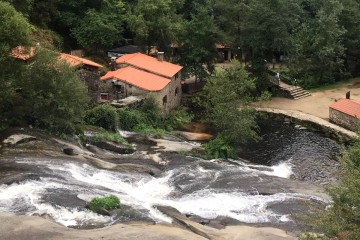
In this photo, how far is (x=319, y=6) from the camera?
245 feet

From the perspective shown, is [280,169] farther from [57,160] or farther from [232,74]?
[57,160]

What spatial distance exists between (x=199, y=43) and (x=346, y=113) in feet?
65.8

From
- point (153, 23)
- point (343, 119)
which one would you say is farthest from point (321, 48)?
point (153, 23)

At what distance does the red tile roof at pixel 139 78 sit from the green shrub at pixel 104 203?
77.4 feet

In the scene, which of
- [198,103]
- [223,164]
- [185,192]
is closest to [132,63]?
[198,103]

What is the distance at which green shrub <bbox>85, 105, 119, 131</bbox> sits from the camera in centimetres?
4403

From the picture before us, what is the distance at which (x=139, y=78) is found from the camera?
50312mm

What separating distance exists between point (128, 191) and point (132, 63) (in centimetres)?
2578

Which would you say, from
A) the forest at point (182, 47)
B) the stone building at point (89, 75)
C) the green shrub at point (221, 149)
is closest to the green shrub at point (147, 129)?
the forest at point (182, 47)

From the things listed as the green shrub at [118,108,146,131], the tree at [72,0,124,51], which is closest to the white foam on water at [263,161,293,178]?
the green shrub at [118,108,146,131]

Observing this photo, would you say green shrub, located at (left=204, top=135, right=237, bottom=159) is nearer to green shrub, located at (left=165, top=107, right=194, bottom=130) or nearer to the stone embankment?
green shrub, located at (left=165, top=107, right=194, bottom=130)

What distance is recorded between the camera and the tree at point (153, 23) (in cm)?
5984

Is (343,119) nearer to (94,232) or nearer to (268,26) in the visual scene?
(268,26)

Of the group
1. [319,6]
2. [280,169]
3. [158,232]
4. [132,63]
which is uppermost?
[319,6]
